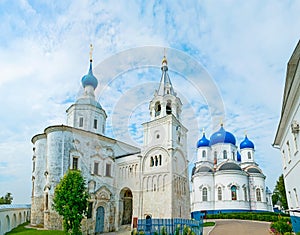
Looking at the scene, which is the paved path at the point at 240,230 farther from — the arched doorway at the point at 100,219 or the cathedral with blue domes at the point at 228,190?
the cathedral with blue domes at the point at 228,190

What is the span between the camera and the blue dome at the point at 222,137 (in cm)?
4759

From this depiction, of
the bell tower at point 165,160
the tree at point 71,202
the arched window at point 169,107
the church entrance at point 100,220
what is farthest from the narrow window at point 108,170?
the arched window at point 169,107

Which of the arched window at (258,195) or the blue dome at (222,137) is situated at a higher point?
the blue dome at (222,137)

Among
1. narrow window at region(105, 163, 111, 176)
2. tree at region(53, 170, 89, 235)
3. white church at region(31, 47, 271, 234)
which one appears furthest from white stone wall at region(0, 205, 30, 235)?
narrow window at region(105, 163, 111, 176)

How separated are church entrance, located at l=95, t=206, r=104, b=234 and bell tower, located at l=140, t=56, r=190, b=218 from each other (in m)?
4.22

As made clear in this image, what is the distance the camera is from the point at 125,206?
30469mm

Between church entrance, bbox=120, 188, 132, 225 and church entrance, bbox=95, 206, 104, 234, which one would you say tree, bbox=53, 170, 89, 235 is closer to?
church entrance, bbox=95, 206, 104, 234

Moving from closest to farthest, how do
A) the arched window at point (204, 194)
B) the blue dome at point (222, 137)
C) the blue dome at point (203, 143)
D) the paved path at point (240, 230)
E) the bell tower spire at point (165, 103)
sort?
the paved path at point (240, 230) → the bell tower spire at point (165, 103) → the arched window at point (204, 194) → the blue dome at point (222, 137) → the blue dome at point (203, 143)

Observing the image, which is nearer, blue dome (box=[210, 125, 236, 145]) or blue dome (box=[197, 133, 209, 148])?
blue dome (box=[210, 125, 236, 145])

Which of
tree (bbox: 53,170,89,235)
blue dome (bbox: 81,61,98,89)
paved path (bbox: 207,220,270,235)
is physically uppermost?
blue dome (bbox: 81,61,98,89)

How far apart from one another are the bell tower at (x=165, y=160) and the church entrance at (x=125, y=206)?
3.22m

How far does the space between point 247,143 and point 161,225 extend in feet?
114

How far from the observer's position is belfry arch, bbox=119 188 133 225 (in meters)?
29.8

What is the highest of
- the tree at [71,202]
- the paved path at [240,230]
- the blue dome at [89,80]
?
the blue dome at [89,80]
